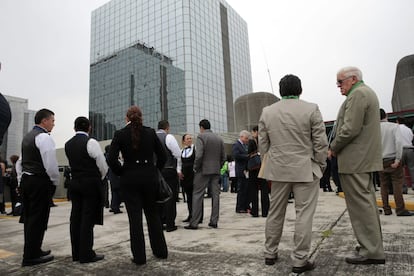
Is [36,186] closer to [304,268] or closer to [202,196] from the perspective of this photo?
[202,196]

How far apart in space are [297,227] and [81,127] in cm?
252

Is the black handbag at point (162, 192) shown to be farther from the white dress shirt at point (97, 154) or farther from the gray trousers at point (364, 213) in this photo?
the gray trousers at point (364, 213)

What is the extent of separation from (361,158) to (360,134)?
0.23 meters

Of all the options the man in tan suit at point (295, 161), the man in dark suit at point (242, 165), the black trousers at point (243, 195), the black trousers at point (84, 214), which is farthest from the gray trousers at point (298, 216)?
the black trousers at point (243, 195)

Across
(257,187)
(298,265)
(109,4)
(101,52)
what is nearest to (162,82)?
(101,52)

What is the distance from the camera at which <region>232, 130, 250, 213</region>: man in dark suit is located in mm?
5676

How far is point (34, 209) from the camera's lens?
289 cm

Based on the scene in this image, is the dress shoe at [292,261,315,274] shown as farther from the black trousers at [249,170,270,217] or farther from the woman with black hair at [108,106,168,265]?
the black trousers at [249,170,270,217]

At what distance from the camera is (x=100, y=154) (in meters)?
2.99

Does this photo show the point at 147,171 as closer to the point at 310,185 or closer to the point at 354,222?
the point at 310,185

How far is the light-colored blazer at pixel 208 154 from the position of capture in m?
4.49

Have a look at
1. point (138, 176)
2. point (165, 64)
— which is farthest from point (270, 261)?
point (165, 64)

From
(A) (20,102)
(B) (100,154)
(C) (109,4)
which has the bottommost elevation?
(B) (100,154)

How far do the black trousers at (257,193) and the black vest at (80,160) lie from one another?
3232 mm
